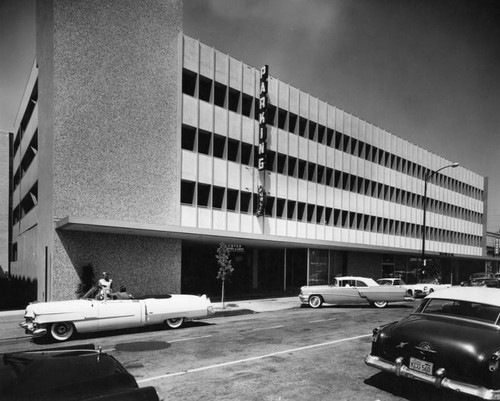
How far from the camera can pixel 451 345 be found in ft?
19.3

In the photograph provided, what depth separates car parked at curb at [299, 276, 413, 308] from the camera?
64.9 feet

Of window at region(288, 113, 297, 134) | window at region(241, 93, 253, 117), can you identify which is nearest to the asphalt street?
window at region(241, 93, 253, 117)

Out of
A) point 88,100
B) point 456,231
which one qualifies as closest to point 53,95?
point 88,100

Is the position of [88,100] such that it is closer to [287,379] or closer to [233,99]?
[233,99]

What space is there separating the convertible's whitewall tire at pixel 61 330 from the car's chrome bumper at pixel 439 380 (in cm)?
873

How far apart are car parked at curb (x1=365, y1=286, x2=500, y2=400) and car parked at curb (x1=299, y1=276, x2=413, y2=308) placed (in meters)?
12.5

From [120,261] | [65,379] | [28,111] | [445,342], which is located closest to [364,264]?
[120,261]

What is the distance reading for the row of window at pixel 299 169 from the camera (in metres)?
23.2

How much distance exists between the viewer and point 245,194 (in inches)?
991

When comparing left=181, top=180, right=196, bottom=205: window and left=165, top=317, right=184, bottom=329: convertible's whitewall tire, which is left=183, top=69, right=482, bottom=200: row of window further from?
left=165, top=317, right=184, bottom=329: convertible's whitewall tire

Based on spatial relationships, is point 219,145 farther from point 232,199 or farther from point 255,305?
point 255,305

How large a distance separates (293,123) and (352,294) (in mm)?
14130

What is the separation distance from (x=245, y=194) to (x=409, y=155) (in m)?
23.8

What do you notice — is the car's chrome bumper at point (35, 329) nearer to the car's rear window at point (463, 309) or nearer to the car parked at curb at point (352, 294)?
the car's rear window at point (463, 309)
